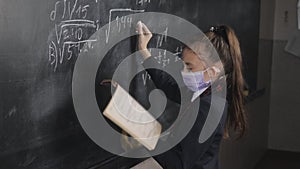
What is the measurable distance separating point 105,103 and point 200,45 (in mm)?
426

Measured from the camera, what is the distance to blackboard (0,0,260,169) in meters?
1.36

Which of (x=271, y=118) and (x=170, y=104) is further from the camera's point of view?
(x=271, y=118)

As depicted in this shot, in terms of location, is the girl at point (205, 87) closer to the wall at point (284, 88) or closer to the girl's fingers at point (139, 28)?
the girl's fingers at point (139, 28)

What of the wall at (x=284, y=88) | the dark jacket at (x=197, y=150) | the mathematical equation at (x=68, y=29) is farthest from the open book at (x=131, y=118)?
the wall at (x=284, y=88)

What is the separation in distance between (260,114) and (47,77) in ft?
11.2

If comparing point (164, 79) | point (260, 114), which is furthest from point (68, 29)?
point (260, 114)

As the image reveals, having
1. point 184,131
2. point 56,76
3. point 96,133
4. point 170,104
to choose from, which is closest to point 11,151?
point 56,76

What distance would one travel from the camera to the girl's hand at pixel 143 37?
1957 mm

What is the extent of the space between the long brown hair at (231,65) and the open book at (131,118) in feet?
1.06

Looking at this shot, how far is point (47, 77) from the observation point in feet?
4.97

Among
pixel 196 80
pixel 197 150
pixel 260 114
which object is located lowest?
pixel 260 114

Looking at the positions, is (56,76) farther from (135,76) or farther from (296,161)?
(296,161)

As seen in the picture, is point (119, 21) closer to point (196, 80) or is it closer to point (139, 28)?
point (139, 28)

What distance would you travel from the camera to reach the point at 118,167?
6.42 ft
